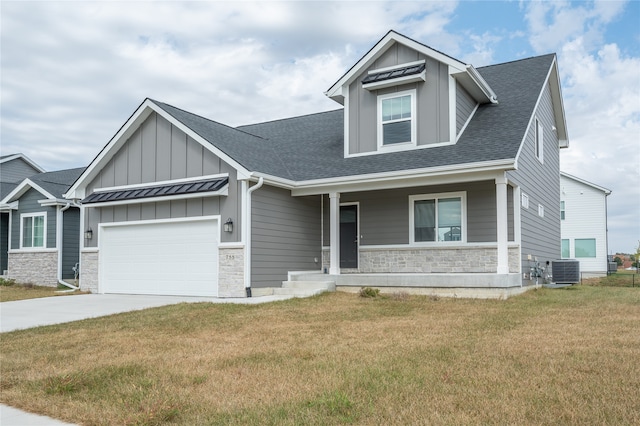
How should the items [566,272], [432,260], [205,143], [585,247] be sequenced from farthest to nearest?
[585,247]
[566,272]
[432,260]
[205,143]

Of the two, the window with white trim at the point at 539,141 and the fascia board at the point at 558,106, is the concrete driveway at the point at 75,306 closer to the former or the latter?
the window with white trim at the point at 539,141

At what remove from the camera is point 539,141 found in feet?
55.5

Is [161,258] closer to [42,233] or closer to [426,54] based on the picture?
[42,233]

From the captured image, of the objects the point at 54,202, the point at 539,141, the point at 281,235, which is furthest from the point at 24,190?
the point at 539,141

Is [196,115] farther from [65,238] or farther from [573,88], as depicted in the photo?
[573,88]

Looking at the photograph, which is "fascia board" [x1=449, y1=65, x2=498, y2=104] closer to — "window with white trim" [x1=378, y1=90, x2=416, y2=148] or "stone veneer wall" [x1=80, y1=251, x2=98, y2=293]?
"window with white trim" [x1=378, y1=90, x2=416, y2=148]

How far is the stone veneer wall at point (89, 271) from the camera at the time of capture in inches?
645

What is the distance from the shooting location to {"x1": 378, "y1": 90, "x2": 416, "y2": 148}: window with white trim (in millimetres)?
15148

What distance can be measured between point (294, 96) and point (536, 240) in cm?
1233

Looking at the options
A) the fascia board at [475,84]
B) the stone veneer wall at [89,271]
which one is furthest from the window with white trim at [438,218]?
the stone veneer wall at [89,271]

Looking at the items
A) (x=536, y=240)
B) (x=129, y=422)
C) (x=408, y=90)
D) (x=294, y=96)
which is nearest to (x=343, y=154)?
(x=408, y=90)

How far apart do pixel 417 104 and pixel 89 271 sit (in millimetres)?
10716

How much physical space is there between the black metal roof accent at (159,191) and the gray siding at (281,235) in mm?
1077

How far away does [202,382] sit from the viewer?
18.2 feet
